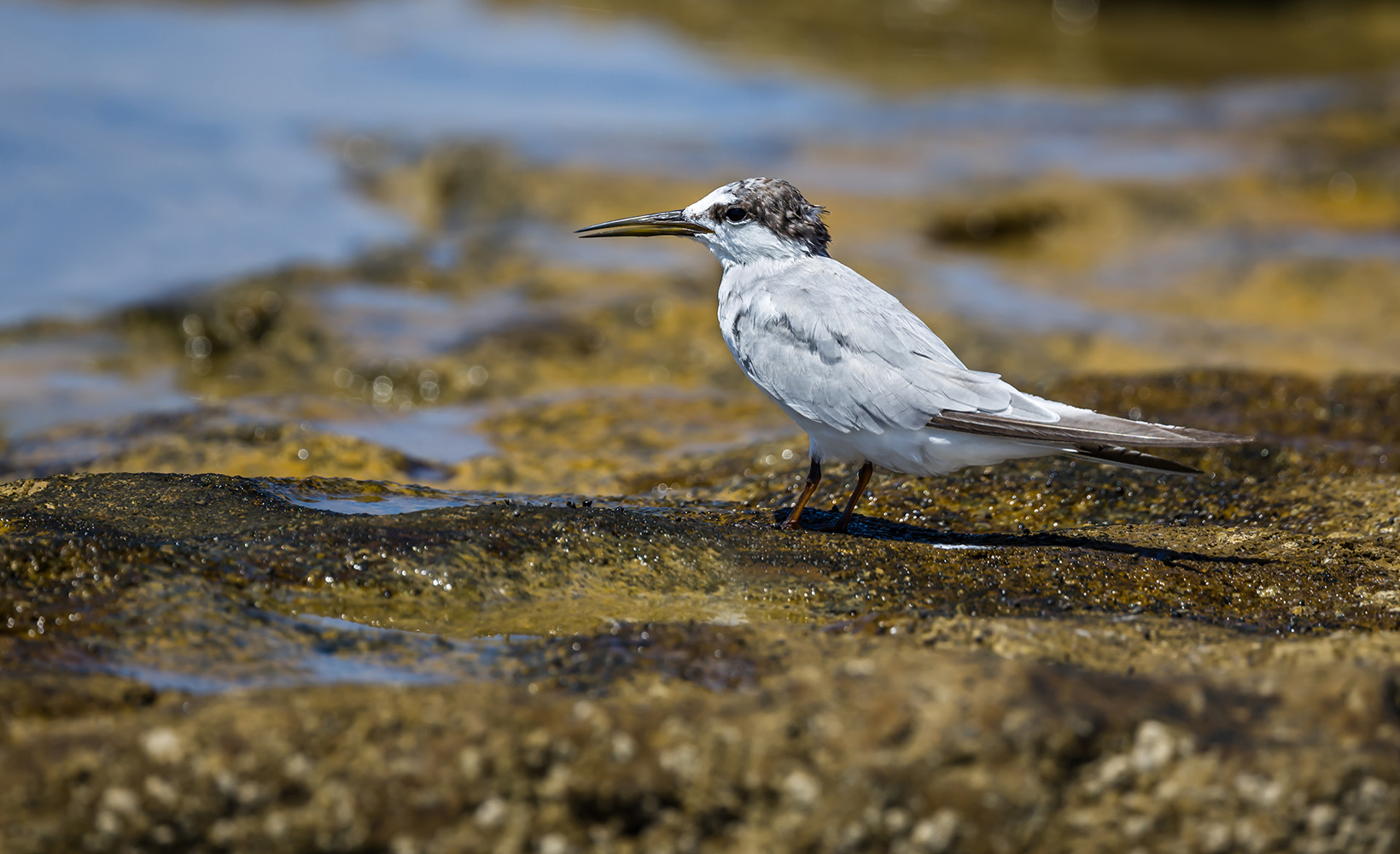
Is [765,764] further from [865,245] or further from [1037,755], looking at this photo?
[865,245]

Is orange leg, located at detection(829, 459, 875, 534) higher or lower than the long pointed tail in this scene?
lower

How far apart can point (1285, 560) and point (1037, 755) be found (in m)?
2.11

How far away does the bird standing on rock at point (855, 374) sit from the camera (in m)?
4.27

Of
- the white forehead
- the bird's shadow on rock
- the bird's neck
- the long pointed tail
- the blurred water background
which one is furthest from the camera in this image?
the blurred water background

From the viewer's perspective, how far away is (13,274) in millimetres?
11516

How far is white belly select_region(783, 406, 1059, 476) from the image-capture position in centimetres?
446

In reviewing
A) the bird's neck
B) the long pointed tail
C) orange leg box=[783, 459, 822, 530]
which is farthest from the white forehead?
the long pointed tail

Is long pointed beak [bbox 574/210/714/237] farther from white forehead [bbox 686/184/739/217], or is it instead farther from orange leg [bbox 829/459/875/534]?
orange leg [bbox 829/459/875/534]

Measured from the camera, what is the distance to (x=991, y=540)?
4684 mm

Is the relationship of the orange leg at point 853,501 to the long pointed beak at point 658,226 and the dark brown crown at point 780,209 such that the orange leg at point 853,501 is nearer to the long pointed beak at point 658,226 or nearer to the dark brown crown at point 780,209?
the dark brown crown at point 780,209

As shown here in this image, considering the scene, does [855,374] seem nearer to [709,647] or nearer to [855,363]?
[855,363]

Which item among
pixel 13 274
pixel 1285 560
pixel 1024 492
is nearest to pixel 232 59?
pixel 13 274

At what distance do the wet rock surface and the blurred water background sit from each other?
2326 mm

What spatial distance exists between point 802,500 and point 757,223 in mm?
1286
